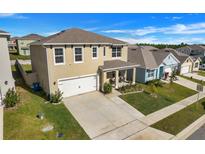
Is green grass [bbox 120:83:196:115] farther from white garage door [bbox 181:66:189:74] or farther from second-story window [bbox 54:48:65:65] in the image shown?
white garage door [bbox 181:66:189:74]

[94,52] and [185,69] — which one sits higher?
[94,52]

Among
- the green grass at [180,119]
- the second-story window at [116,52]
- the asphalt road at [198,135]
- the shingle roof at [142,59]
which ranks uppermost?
the second-story window at [116,52]

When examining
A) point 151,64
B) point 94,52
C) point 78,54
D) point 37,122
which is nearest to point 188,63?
point 151,64

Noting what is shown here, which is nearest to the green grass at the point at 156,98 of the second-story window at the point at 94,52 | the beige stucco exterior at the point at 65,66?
the beige stucco exterior at the point at 65,66

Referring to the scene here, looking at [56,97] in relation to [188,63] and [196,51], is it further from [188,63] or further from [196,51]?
[196,51]

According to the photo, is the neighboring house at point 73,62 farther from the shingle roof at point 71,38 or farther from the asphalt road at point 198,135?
the asphalt road at point 198,135

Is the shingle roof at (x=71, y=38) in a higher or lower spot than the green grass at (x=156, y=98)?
higher

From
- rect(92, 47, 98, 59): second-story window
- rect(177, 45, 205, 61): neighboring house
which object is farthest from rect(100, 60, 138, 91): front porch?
rect(177, 45, 205, 61): neighboring house
